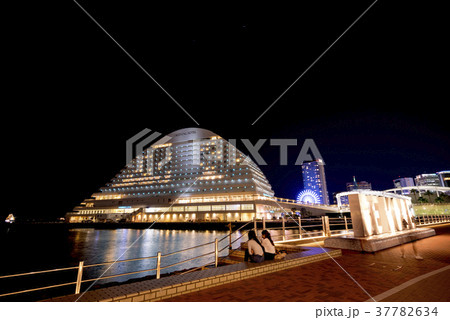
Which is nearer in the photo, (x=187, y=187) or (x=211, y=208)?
(x=211, y=208)

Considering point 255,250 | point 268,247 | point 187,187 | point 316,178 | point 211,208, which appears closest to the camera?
point 255,250

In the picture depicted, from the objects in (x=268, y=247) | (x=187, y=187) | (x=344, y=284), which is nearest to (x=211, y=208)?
(x=187, y=187)

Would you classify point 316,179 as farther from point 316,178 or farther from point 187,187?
point 187,187

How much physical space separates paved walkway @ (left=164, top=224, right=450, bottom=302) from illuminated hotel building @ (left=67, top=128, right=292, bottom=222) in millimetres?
55824

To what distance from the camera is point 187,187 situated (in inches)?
2943

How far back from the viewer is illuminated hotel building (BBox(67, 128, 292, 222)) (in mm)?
65562

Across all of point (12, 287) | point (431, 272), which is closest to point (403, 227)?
point (431, 272)

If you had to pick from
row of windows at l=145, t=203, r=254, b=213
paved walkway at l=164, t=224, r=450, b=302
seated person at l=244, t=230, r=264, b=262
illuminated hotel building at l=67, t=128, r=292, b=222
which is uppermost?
illuminated hotel building at l=67, t=128, r=292, b=222

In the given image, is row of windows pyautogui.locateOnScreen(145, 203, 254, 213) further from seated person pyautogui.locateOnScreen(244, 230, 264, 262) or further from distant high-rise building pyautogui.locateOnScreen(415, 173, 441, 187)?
distant high-rise building pyautogui.locateOnScreen(415, 173, 441, 187)

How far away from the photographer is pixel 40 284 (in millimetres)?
13898

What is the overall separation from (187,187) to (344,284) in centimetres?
7191

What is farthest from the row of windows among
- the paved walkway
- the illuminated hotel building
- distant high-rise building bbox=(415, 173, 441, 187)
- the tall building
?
distant high-rise building bbox=(415, 173, 441, 187)
